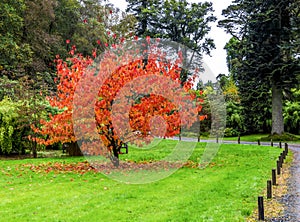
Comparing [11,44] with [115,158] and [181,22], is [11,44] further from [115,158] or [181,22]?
[181,22]

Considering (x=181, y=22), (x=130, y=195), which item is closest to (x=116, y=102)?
(x=130, y=195)

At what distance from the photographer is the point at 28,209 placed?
800cm

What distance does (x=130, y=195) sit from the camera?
9.23 meters

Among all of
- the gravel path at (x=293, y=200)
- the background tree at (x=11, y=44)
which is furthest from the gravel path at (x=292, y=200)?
the background tree at (x=11, y=44)

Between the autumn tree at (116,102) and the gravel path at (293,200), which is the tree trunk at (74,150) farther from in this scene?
the gravel path at (293,200)

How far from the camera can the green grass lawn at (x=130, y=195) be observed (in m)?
7.54

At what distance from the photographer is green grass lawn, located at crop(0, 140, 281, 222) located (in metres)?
7.54

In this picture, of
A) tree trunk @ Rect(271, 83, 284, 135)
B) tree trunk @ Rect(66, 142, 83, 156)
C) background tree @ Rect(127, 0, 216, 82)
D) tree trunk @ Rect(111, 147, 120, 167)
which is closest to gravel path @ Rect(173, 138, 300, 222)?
tree trunk @ Rect(111, 147, 120, 167)

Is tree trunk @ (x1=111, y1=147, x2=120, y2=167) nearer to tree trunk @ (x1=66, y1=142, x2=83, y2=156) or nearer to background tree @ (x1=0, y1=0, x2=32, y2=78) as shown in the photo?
tree trunk @ (x1=66, y1=142, x2=83, y2=156)

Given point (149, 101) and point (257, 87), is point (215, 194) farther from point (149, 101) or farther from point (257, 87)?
point (257, 87)

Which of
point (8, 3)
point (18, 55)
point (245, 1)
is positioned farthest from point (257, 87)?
point (8, 3)

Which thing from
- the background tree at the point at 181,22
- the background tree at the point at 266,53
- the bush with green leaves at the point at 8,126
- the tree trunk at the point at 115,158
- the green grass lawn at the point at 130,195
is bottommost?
the green grass lawn at the point at 130,195

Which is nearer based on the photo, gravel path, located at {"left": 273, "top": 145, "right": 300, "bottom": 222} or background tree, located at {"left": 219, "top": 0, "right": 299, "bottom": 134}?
gravel path, located at {"left": 273, "top": 145, "right": 300, "bottom": 222}

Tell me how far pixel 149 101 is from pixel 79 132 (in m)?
2.93
